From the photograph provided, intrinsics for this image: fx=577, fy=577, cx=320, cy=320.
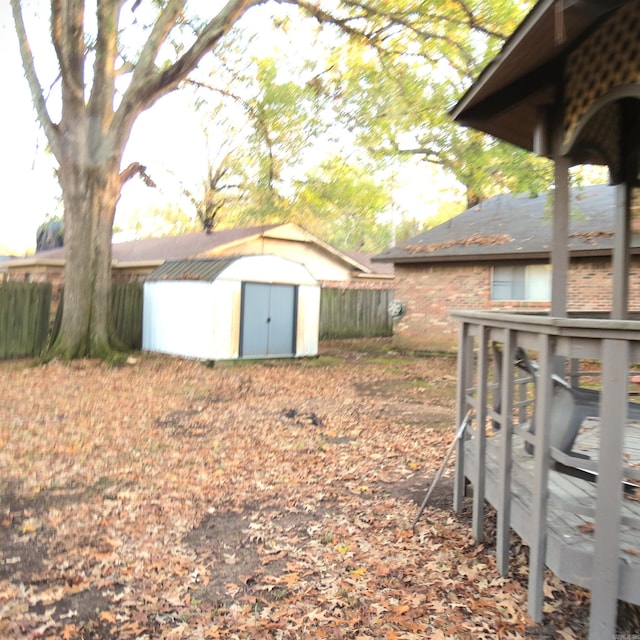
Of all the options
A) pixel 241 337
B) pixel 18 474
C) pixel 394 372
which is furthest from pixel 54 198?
pixel 18 474

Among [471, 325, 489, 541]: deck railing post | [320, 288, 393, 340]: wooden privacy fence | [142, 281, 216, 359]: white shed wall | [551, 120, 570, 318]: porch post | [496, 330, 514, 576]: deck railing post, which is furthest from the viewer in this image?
[320, 288, 393, 340]: wooden privacy fence

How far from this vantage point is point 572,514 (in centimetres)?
320

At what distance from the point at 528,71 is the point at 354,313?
18.9 meters

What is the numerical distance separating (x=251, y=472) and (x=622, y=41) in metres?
4.71

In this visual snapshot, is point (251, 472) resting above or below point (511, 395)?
below

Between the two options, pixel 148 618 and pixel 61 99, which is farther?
pixel 61 99

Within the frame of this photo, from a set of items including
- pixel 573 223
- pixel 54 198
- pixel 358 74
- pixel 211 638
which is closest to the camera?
pixel 211 638

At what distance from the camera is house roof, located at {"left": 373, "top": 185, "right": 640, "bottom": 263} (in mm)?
14328

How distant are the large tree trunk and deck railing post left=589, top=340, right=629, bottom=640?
12715mm

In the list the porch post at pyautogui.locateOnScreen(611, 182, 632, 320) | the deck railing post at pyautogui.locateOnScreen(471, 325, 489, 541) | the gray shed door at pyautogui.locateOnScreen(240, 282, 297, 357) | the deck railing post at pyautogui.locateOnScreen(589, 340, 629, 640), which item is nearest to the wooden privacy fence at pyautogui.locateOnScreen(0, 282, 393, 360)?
the gray shed door at pyautogui.locateOnScreen(240, 282, 297, 357)

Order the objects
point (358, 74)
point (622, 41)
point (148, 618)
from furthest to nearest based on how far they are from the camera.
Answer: point (358, 74), point (622, 41), point (148, 618)

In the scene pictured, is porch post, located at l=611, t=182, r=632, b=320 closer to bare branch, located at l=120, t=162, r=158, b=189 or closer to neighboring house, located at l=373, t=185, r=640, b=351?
neighboring house, located at l=373, t=185, r=640, b=351

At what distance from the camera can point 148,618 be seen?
318 cm

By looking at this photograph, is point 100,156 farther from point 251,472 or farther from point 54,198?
point 251,472
